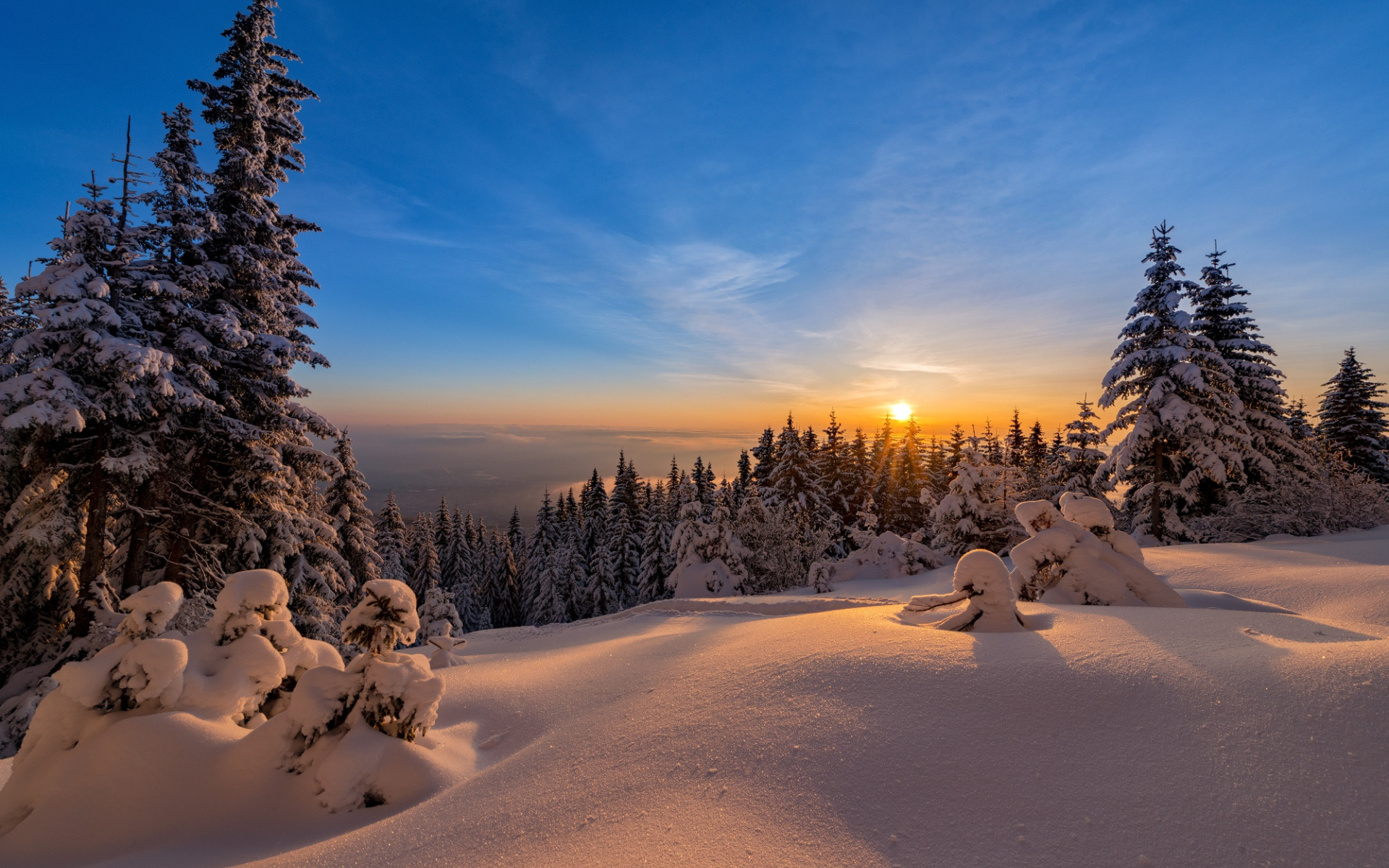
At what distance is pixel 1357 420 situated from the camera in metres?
27.4

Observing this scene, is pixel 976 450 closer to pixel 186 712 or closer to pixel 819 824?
pixel 819 824

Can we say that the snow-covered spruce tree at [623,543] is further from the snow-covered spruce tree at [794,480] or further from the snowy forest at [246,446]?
the snowy forest at [246,446]

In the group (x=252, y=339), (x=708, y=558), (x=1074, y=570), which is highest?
(x=252, y=339)

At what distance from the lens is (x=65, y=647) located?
10.2 meters

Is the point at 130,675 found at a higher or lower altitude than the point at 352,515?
higher

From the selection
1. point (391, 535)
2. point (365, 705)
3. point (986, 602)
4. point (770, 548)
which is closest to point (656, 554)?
point (770, 548)

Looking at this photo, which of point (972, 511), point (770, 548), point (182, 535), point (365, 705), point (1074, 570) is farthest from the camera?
point (770, 548)

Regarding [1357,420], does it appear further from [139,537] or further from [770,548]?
[139,537]

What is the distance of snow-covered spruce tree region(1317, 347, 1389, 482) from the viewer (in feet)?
87.7

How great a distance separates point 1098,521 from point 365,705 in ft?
29.4

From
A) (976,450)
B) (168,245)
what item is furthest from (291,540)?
(976,450)

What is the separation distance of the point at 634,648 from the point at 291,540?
34.4 feet

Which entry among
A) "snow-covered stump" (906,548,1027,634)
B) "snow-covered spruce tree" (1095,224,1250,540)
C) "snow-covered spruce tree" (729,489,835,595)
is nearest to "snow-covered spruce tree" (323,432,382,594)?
→ "snow-covered spruce tree" (729,489,835,595)

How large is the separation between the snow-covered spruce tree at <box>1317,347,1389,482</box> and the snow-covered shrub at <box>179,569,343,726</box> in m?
41.1
